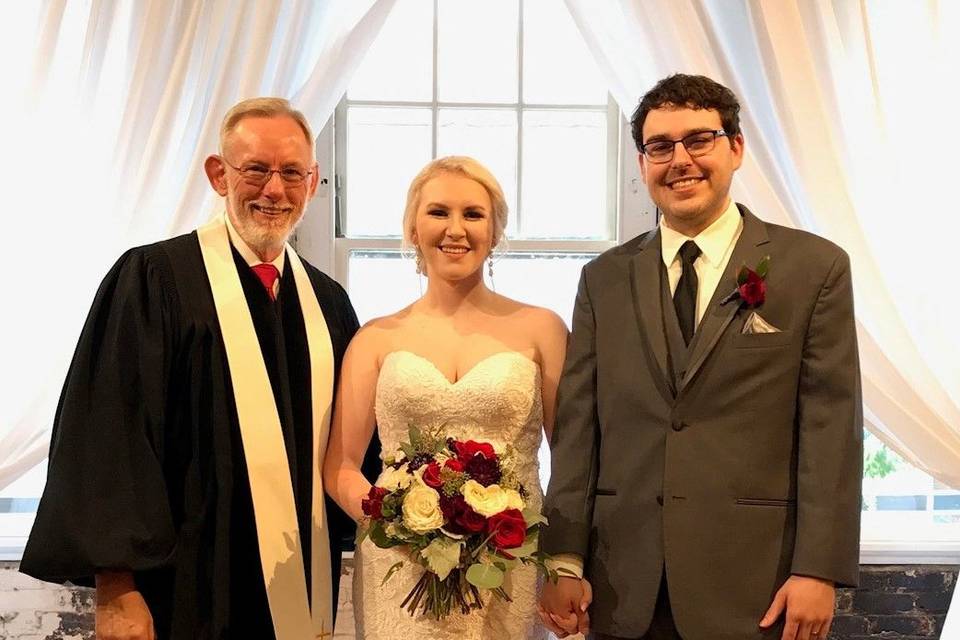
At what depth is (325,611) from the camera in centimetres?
282

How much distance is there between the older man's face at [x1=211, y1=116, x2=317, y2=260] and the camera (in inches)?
105

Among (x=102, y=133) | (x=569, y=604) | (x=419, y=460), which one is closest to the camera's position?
(x=419, y=460)

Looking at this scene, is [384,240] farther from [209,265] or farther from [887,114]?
[887,114]

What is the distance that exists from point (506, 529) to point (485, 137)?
231 cm

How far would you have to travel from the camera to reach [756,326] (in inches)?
89.8

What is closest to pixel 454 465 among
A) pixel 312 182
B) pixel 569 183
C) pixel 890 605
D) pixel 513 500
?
pixel 513 500

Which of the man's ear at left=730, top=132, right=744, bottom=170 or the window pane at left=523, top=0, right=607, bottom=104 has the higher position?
the window pane at left=523, top=0, right=607, bottom=104

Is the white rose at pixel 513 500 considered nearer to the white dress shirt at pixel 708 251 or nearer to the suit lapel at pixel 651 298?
the suit lapel at pixel 651 298

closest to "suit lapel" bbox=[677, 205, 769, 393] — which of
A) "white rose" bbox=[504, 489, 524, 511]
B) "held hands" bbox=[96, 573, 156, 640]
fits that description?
"white rose" bbox=[504, 489, 524, 511]

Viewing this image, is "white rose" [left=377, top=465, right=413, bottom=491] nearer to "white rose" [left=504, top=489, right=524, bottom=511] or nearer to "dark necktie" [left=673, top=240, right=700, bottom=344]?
"white rose" [left=504, top=489, right=524, bottom=511]

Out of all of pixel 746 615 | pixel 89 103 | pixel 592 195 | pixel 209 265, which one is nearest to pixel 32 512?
pixel 89 103

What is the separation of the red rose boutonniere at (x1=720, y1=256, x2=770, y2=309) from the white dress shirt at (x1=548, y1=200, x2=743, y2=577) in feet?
0.37

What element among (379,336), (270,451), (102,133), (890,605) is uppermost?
(102,133)

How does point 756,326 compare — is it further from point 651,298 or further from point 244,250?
Answer: point 244,250
